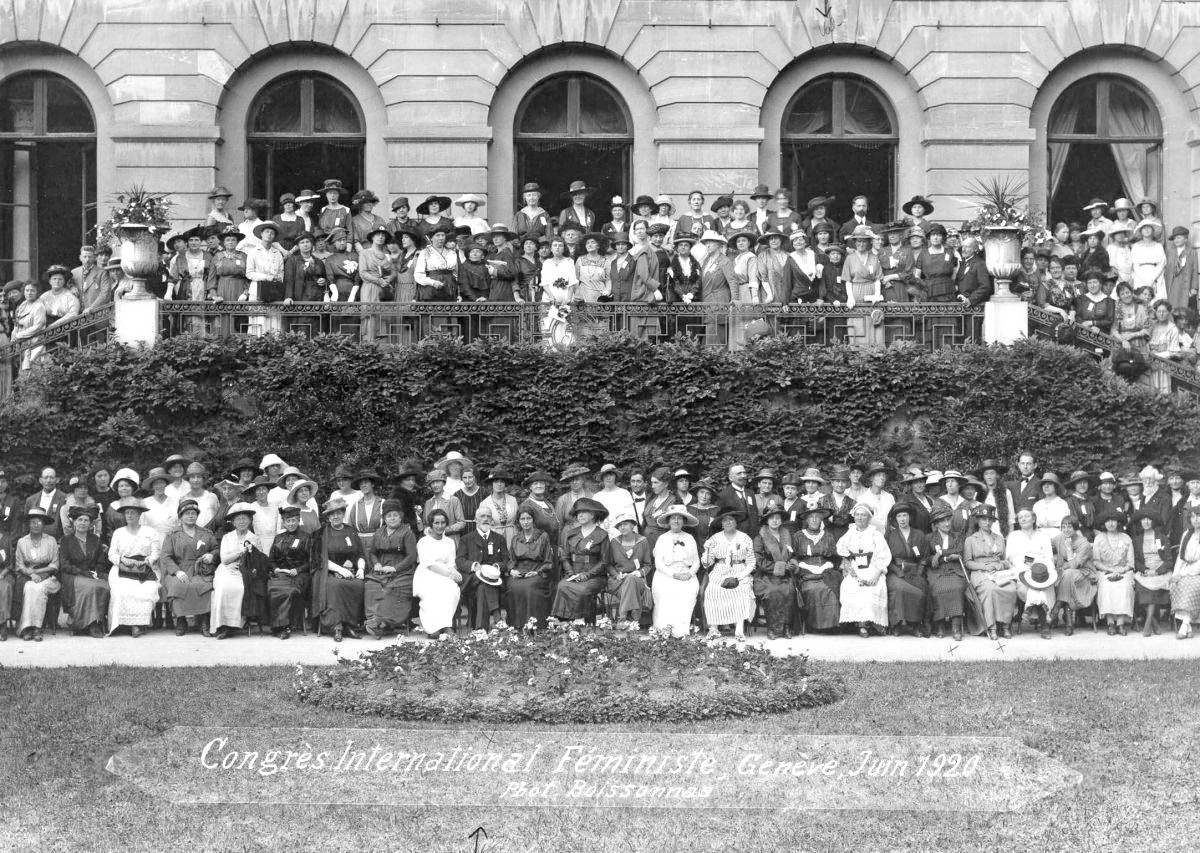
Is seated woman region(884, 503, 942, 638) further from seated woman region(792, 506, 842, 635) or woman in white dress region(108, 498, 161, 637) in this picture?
woman in white dress region(108, 498, 161, 637)

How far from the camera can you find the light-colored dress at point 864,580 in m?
18.2

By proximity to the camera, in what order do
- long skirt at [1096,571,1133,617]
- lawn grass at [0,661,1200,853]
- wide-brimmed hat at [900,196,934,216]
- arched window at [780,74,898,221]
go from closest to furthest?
lawn grass at [0,661,1200,853] → long skirt at [1096,571,1133,617] → wide-brimmed hat at [900,196,934,216] → arched window at [780,74,898,221]

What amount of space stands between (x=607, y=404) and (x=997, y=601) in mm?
5642

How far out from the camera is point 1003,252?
845 inches

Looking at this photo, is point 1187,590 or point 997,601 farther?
point 1187,590

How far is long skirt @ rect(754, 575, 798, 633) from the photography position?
59.6 ft

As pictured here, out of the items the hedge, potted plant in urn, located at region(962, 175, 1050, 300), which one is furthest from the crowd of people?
potted plant in urn, located at region(962, 175, 1050, 300)

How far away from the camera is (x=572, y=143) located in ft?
91.2

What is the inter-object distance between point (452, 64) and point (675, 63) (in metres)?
3.58

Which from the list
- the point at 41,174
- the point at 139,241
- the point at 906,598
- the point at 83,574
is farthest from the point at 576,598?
the point at 41,174

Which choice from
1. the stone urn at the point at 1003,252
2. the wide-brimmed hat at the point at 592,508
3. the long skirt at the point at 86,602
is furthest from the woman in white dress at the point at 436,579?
the stone urn at the point at 1003,252

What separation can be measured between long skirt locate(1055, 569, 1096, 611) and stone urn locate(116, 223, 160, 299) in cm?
1161

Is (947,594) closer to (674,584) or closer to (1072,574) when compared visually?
(1072,574)

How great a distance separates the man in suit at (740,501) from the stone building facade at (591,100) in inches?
333
